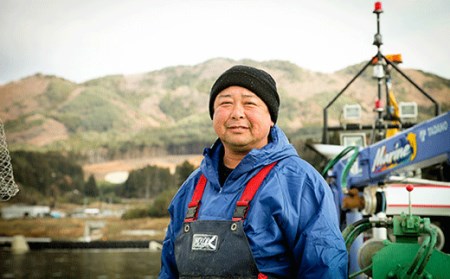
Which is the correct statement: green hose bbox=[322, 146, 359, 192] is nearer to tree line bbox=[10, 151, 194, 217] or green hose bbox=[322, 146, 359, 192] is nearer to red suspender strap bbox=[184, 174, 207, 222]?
red suspender strap bbox=[184, 174, 207, 222]

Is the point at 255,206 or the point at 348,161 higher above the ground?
the point at 255,206

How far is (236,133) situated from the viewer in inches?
103

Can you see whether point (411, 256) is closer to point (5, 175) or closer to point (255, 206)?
point (255, 206)

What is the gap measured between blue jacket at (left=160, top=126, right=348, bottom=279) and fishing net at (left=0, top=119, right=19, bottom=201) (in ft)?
5.78

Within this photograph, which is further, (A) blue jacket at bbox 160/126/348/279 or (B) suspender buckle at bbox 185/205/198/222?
(B) suspender buckle at bbox 185/205/198/222

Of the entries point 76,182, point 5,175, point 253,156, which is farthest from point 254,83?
point 76,182

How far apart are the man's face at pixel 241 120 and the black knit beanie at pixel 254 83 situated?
2 cm

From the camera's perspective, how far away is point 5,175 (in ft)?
13.7

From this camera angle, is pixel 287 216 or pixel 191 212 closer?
pixel 287 216

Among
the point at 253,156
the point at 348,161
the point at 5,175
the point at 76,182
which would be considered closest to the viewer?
the point at 253,156

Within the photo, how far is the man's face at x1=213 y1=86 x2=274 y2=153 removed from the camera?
2602mm

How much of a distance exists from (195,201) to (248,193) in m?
0.27

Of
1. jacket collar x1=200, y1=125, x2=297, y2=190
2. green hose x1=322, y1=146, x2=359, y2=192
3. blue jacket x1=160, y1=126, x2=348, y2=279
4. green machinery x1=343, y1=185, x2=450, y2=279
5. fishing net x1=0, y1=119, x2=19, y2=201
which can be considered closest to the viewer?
blue jacket x1=160, y1=126, x2=348, y2=279

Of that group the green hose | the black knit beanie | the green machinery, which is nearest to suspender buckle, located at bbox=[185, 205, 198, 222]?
the black knit beanie
